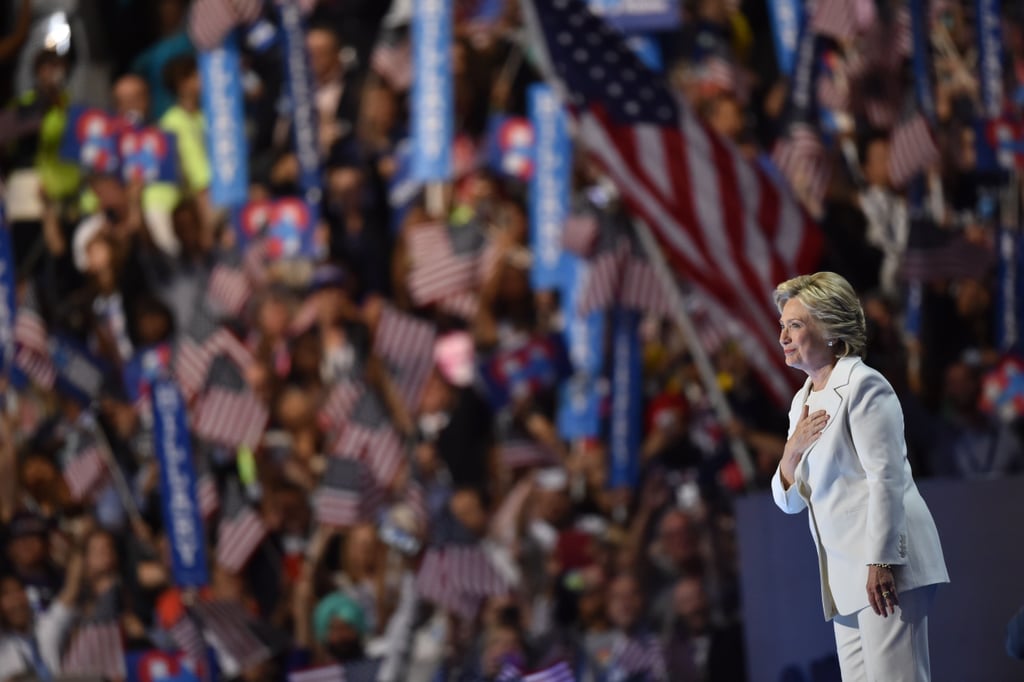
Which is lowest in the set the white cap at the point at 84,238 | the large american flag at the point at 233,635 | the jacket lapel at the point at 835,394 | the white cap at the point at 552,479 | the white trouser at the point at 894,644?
the large american flag at the point at 233,635

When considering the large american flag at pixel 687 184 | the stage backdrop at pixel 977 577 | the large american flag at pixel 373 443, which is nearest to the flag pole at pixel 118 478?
the large american flag at pixel 373 443

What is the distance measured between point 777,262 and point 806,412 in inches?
141

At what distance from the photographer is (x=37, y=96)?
9.38m

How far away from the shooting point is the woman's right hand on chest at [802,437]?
2.90 m

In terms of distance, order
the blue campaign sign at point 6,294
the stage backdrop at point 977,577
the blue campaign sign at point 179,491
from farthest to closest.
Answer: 1. the blue campaign sign at point 6,294
2. the blue campaign sign at point 179,491
3. the stage backdrop at point 977,577

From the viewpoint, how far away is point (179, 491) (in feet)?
24.9

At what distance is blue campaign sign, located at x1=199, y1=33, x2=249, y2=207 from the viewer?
8.78 metres

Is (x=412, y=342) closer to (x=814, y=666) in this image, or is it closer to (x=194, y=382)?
(x=194, y=382)

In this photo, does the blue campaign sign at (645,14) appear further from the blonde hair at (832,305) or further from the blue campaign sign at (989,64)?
the blonde hair at (832,305)

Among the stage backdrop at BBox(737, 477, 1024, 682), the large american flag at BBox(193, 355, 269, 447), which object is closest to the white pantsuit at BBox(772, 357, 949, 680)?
the stage backdrop at BBox(737, 477, 1024, 682)

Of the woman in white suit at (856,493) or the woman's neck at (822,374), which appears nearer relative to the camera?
the woman in white suit at (856,493)

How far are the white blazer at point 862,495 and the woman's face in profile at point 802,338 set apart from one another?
4cm

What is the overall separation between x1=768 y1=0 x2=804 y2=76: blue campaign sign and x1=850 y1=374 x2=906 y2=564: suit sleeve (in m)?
6.08

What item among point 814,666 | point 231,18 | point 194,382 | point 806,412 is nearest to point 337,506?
point 194,382
